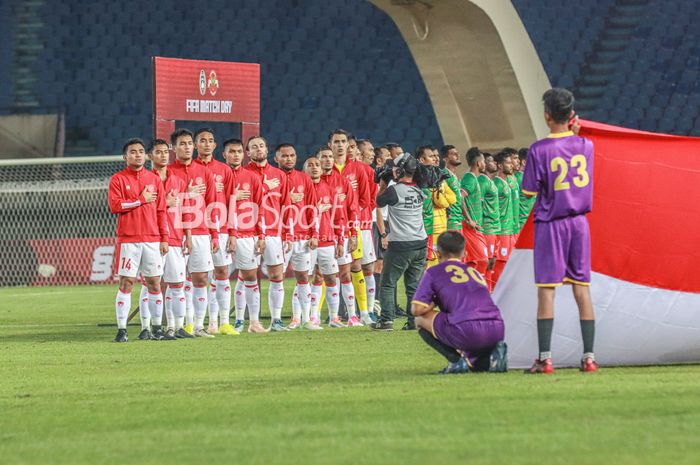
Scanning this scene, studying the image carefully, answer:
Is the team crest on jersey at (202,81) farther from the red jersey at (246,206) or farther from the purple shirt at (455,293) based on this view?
the purple shirt at (455,293)

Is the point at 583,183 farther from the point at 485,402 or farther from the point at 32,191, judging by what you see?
the point at 32,191

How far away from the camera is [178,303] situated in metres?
12.3

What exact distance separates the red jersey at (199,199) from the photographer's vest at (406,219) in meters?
1.73

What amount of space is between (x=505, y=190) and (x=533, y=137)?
5.61 meters

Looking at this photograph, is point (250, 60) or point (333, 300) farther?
point (250, 60)

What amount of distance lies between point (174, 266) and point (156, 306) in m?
0.42

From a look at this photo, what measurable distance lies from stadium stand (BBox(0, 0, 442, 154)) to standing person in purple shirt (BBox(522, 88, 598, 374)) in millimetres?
18452

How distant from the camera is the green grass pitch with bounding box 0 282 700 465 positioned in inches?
203

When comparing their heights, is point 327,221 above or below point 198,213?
below

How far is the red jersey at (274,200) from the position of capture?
42.5 ft

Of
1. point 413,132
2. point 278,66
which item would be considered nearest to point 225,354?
point 413,132

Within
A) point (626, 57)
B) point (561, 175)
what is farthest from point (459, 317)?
point (626, 57)

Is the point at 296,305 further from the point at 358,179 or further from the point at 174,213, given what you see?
the point at 174,213

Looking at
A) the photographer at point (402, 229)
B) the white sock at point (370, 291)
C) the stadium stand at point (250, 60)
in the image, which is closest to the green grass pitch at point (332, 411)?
the photographer at point (402, 229)
